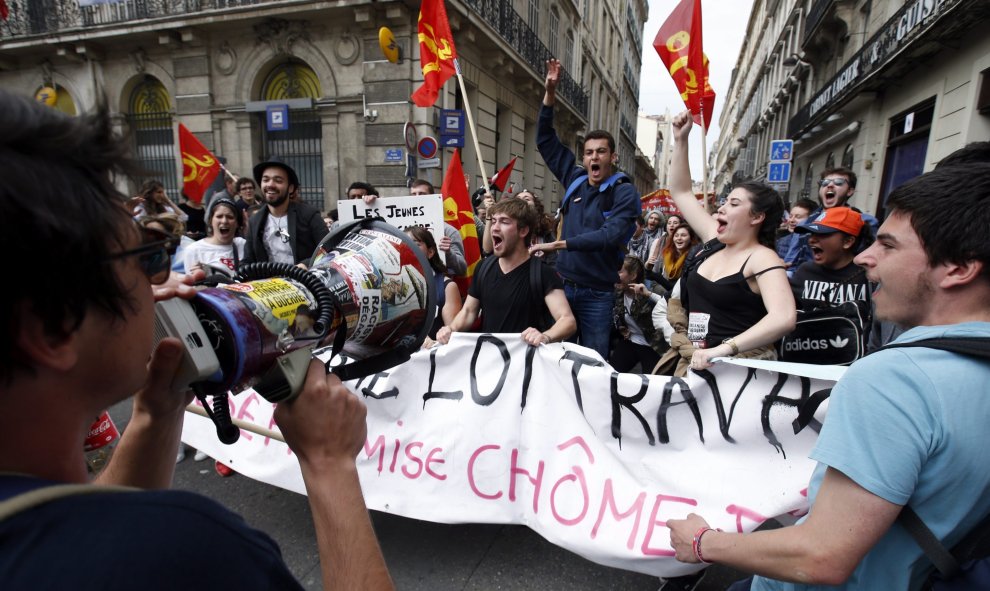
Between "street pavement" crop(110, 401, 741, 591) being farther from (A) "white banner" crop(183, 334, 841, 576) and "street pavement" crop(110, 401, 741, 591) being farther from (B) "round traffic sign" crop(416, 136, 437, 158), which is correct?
(B) "round traffic sign" crop(416, 136, 437, 158)

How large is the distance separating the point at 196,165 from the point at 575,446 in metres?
7.22

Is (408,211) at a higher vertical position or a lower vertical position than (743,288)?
higher

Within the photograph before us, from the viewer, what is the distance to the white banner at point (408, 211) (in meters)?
4.84

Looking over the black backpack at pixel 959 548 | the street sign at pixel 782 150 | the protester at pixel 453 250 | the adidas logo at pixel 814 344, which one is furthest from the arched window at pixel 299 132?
the black backpack at pixel 959 548

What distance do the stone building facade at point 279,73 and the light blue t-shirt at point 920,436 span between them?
8851mm

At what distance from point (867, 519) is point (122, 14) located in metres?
17.4

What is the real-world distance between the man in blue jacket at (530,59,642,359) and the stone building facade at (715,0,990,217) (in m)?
8.42

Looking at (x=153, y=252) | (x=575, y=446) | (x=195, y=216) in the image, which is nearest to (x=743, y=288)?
(x=575, y=446)

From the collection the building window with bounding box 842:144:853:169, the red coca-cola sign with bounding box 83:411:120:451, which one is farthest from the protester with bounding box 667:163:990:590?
the building window with bounding box 842:144:853:169

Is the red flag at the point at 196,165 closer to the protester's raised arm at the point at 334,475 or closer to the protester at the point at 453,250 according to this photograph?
the protester at the point at 453,250

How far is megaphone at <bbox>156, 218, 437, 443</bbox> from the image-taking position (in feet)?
2.69

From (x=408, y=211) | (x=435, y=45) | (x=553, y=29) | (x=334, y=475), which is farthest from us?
(x=553, y=29)

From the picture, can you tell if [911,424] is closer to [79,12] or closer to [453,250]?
[453,250]

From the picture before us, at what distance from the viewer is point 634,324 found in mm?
4262
